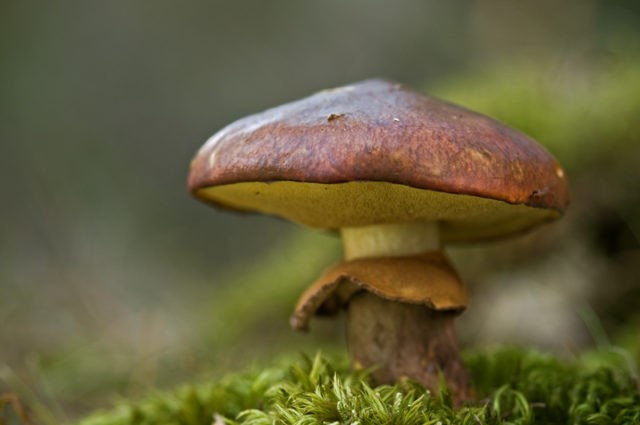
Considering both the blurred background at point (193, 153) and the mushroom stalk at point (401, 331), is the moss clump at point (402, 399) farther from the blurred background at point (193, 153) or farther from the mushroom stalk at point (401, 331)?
the blurred background at point (193, 153)

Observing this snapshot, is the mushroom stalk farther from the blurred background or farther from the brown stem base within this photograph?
the blurred background

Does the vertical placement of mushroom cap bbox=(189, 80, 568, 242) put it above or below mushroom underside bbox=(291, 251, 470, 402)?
above

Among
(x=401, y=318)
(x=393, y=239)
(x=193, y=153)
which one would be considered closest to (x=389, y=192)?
(x=393, y=239)

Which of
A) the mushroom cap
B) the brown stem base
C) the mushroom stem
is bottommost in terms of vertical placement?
the brown stem base

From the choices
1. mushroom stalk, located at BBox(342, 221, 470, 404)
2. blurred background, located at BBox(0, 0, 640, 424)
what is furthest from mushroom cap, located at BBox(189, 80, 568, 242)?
blurred background, located at BBox(0, 0, 640, 424)

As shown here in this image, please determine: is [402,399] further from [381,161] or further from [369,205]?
[381,161]

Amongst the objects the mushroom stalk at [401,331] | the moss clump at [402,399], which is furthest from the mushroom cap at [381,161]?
the moss clump at [402,399]

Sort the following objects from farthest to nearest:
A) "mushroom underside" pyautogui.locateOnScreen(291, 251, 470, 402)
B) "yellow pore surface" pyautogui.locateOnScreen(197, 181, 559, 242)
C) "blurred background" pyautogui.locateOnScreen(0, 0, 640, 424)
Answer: "blurred background" pyautogui.locateOnScreen(0, 0, 640, 424)
"mushroom underside" pyautogui.locateOnScreen(291, 251, 470, 402)
"yellow pore surface" pyautogui.locateOnScreen(197, 181, 559, 242)

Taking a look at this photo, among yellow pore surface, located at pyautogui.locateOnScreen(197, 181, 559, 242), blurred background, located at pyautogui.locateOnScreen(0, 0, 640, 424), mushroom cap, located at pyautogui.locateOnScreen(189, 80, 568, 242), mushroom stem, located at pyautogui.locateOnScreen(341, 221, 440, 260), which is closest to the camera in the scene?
mushroom cap, located at pyautogui.locateOnScreen(189, 80, 568, 242)
